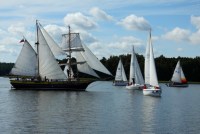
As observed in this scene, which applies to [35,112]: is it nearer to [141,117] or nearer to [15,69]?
[141,117]

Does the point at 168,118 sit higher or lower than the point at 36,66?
lower

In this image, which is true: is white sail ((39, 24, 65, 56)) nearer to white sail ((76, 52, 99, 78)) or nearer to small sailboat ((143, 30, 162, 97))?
white sail ((76, 52, 99, 78))

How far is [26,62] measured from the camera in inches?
3573

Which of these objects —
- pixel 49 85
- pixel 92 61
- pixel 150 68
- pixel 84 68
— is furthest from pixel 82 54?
pixel 150 68

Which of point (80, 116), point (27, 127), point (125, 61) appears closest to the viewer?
point (27, 127)

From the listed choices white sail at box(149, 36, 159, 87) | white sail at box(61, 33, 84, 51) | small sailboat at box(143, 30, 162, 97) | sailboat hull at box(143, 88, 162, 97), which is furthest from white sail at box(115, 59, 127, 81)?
sailboat hull at box(143, 88, 162, 97)

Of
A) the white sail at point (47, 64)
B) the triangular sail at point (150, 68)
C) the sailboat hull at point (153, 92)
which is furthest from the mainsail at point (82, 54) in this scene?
the sailboat hull at point (153, 92)

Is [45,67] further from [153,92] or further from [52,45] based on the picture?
[153,92]

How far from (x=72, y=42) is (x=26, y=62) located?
11.5 m

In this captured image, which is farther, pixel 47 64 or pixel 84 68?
pixel 47 64

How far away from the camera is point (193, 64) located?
169500mm

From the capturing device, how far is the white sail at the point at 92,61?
289ft

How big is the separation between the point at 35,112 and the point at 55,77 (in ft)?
146

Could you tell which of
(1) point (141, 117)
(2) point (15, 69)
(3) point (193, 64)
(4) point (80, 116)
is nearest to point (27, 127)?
(4) point (80, 116)
